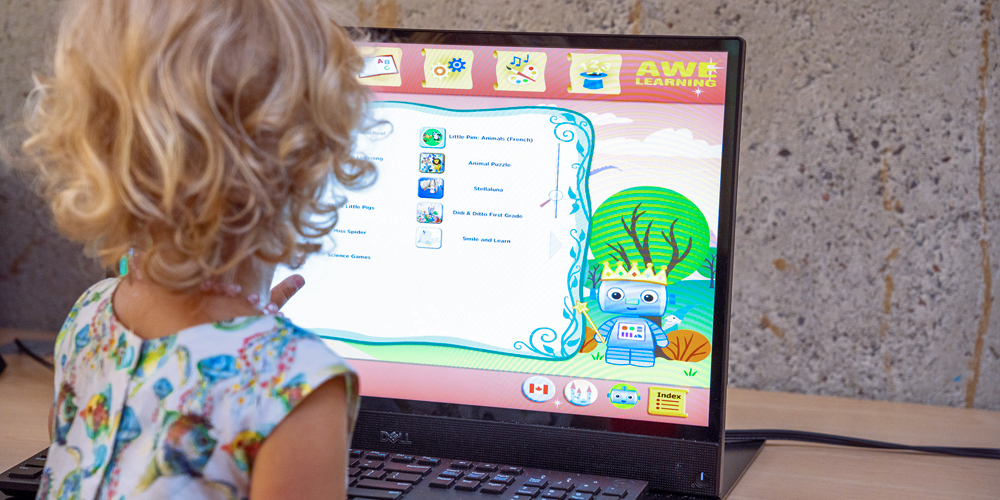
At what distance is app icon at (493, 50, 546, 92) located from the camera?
0.69 meters

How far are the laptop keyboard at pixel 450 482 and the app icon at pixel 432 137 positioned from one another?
10.4 inches

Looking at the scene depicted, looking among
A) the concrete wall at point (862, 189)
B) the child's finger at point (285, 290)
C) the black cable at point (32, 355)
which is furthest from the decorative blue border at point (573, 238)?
the black cable at point (32, 355)

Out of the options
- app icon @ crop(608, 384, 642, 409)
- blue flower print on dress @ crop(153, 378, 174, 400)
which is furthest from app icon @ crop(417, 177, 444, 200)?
blue flower print on dress @ crop(153, 378, 174, 400)

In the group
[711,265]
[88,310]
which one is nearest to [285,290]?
[88,310]

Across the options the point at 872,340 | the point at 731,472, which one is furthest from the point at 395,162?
the point at 872,340

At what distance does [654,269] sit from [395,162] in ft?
0.79

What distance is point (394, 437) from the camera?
700 millimetres

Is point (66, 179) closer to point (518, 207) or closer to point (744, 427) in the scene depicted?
point (518, 207)

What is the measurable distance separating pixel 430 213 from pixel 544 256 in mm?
106

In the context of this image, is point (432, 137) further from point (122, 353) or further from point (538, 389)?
point (122, 353)

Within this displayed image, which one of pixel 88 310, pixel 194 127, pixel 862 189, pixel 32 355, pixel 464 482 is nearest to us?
pixel 194 127

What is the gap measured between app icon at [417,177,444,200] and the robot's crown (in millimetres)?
155

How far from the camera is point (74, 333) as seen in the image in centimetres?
50

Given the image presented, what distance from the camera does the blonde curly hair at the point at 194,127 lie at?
40cm
